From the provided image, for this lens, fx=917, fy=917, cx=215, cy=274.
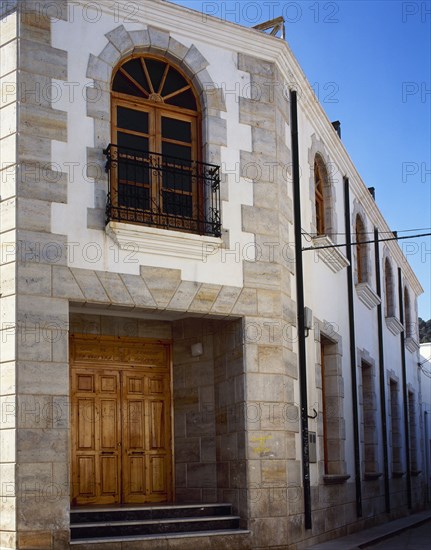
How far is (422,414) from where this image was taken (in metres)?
26.0

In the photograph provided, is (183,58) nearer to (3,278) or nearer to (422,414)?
(3,278)

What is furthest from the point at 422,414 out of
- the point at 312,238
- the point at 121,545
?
the point at 121,545

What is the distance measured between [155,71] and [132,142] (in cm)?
107

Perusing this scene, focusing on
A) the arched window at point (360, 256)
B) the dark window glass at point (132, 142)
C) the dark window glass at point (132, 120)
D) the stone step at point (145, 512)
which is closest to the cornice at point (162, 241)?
the dark window glass at point (132, 142)

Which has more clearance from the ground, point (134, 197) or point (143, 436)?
point (134, 197)

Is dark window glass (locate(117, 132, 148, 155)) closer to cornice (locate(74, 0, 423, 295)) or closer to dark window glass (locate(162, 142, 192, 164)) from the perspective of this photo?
dark window glass (locate(162, 142, 192, 164))

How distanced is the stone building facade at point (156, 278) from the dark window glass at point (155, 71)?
0.9 inches

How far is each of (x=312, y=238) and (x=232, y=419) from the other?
326 cm

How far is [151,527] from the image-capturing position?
10430 mm

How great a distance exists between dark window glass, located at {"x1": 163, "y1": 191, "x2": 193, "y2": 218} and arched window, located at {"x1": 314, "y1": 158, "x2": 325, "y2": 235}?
12.6 ft

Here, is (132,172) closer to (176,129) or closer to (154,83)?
(176,129)

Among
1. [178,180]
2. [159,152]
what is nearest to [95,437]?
[178,180]

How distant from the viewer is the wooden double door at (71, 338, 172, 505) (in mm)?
11742

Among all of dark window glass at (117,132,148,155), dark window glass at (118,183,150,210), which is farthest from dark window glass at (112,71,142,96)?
dark window glass at (118,183,150,210)
